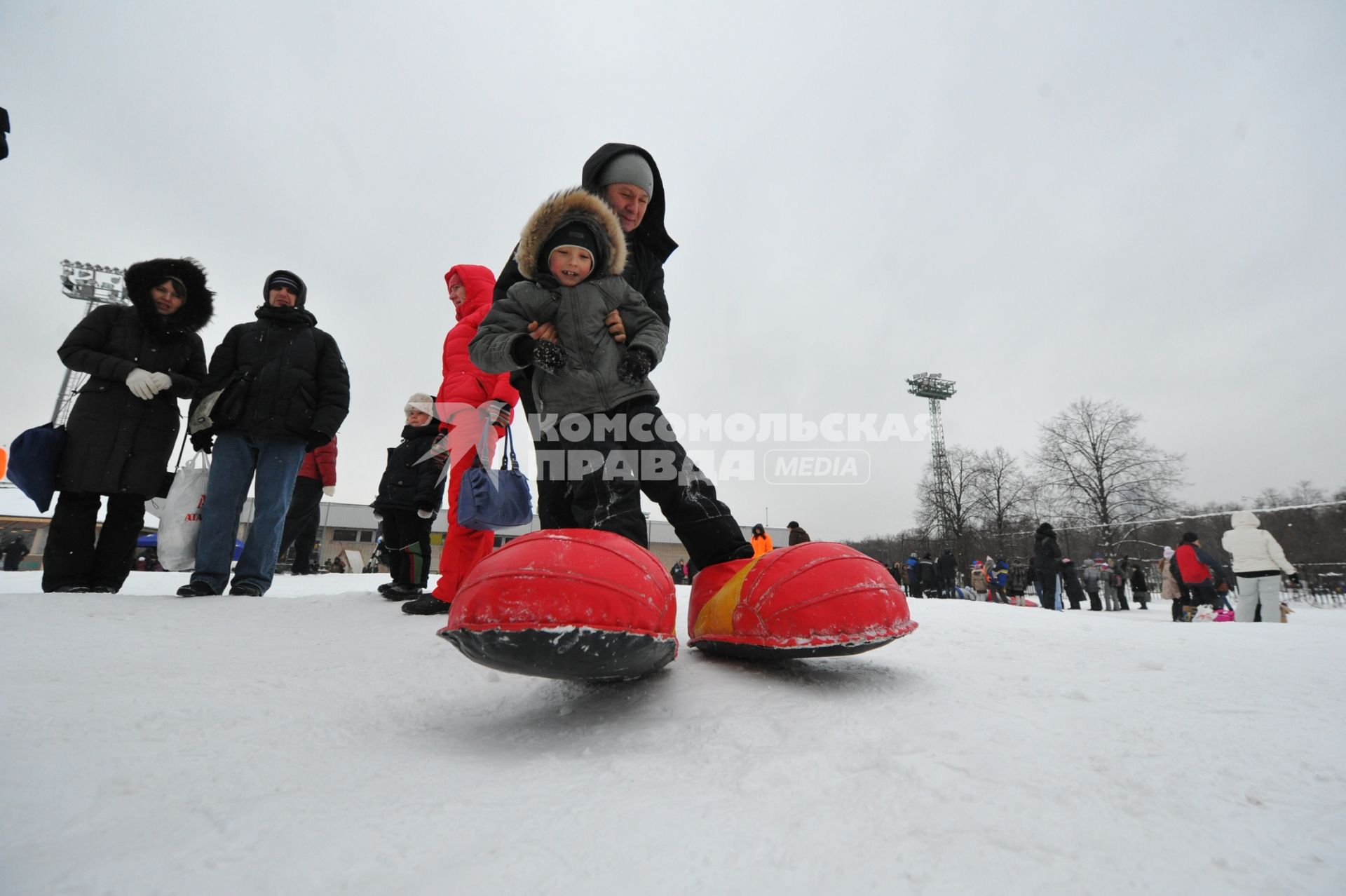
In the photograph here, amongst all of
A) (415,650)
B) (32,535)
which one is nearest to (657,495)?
(415,650)

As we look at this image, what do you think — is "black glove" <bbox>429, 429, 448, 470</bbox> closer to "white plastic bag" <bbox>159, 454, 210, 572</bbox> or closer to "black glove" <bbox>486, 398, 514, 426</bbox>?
"black glove" <bbox>486, 398, 514, 426</bbox>

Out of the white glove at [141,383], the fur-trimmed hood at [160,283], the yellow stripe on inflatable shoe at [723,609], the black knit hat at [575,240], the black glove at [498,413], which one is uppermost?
the fur-trimmed hood at [160,283]

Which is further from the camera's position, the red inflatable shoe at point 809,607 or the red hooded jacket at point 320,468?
the red hooded jacket at point 320,468

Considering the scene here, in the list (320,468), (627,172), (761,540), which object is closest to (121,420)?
(627,172)

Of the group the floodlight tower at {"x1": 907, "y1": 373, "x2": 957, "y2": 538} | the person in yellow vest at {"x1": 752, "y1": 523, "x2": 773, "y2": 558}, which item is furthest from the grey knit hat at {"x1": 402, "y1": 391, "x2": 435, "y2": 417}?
the floodlight tower at {"x1": 907, "y1": 373, "x2": 957, "y2": 538}

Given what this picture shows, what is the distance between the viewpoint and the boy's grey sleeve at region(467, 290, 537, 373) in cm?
190

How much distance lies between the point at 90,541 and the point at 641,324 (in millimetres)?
3250

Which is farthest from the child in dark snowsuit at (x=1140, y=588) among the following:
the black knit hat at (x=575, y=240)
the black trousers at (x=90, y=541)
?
the black trousers at (x=90, y=541)

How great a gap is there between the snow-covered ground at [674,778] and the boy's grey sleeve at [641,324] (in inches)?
41.4

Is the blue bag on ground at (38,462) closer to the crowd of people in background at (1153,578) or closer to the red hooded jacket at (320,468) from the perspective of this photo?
the red hooded jacket at (320,468)

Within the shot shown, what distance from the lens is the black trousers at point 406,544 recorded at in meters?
3.77

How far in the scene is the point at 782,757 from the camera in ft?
3.38

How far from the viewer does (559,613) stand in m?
1.20

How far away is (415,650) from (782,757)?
1494 millimetres
